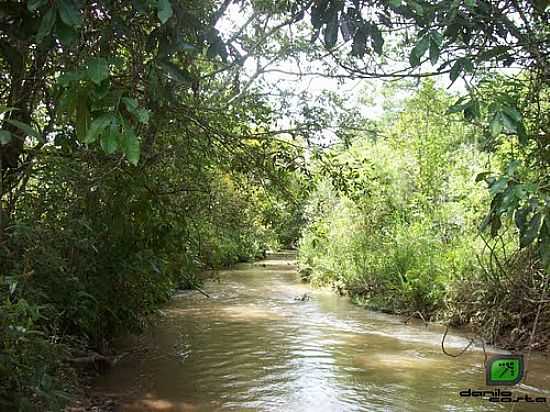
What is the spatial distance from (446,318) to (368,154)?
4.75 meters

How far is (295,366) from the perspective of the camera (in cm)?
684

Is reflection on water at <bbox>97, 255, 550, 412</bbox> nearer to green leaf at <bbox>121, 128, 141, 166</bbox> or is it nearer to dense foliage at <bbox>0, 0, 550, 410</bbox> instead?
dense foliage at <bbox>0, 0, 550, 410</bbox>

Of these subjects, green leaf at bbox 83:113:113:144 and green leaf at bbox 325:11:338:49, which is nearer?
green leaf at bbox 83:113:113:144

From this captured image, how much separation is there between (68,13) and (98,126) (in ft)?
1.35

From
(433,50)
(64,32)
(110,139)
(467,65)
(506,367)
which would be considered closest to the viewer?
(110,139)

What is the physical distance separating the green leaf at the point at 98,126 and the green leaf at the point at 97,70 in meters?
0.14

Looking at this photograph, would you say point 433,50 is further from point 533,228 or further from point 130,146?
point 130,146

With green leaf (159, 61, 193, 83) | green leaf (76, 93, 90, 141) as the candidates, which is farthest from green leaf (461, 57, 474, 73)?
green leaf (76, 93, 90, 141)

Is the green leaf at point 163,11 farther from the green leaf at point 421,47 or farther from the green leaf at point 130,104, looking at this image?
the green leaf at point 421,47

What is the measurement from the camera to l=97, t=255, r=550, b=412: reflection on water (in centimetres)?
549

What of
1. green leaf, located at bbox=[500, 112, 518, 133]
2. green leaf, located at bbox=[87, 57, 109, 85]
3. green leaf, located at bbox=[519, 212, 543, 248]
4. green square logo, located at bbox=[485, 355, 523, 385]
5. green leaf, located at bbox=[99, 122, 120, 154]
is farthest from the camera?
green square logo, located at bbox=[485, 355, 523, 385]

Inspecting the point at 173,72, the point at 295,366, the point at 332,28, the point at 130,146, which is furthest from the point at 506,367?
the point at 295,366

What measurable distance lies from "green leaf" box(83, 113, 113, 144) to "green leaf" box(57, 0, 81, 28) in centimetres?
34

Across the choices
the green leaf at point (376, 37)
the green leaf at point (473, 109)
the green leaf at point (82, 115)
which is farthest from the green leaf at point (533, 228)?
the green leaf at point (82, 115)
